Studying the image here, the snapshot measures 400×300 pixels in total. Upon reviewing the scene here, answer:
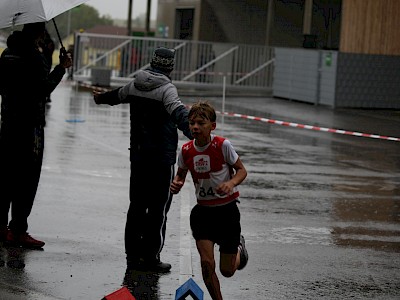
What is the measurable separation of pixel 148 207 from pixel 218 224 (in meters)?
1.49

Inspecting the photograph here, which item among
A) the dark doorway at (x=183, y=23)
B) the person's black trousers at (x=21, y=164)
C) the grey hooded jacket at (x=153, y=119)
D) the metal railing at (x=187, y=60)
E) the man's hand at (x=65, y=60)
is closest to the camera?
the grey hooded jacket at (x=153, y=119)

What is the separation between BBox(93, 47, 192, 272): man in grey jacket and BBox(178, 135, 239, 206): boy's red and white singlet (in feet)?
4.02

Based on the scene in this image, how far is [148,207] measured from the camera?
29.7ft

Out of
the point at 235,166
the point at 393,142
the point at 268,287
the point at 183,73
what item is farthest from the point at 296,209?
the point at 183,73

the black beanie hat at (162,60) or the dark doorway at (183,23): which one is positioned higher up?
the dark doorway at (183,23)

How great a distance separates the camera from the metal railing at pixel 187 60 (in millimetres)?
37469

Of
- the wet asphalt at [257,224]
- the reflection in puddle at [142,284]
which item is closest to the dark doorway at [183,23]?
the wet asphalt at [257,224]

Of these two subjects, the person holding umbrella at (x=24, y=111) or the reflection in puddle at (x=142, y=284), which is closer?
the reflection in puddle at (x=142, y=284)

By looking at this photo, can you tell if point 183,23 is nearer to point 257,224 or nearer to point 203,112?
point 257,224

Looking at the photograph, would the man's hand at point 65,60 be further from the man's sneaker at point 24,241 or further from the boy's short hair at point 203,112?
the boy's short hair at point 203,112

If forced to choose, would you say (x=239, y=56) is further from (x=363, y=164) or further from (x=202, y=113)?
(x=202, y=113)

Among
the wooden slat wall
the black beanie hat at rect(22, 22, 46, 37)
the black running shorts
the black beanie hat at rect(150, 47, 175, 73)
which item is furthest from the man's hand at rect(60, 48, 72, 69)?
the wooden slat wall

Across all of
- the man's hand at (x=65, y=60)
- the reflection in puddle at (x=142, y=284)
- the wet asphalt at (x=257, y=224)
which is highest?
the man's hand at (x=65, y=60)

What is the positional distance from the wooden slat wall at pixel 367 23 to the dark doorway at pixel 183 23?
1609cm
